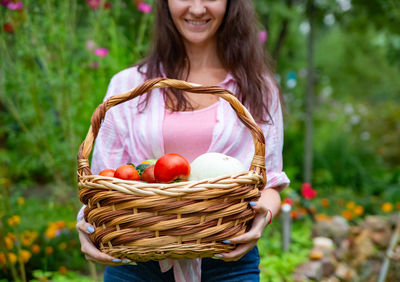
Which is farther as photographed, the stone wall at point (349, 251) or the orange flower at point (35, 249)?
the stone wall at point (349, 251)

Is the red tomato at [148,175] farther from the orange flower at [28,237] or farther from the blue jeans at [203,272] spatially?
the orange flower at [28,237]

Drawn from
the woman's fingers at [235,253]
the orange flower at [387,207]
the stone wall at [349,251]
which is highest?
the woman's fingers at [235,253]

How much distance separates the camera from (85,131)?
249cm

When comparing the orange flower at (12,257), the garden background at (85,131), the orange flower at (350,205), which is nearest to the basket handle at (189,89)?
the garden background at (85,131)

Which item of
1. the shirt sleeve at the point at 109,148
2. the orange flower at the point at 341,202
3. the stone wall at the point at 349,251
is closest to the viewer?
the shirt sleeve at the point at 109,148

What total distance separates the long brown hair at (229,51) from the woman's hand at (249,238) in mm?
572

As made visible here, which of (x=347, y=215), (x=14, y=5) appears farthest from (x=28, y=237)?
(x=347, y=215)

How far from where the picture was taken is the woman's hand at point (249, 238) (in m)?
1.32

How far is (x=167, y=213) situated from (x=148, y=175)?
220 mm

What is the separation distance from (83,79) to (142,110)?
1623mm

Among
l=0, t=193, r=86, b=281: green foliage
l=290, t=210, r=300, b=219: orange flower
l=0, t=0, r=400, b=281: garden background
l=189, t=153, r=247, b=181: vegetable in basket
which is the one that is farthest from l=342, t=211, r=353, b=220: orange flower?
l=189, t=153, r=247, b=181: vegetable in basket

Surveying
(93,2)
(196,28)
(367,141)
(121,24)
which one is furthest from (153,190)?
(367,141)

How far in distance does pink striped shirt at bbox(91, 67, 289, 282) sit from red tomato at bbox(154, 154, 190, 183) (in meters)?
0.37

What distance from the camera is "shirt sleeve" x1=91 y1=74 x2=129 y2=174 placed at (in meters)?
1.77
